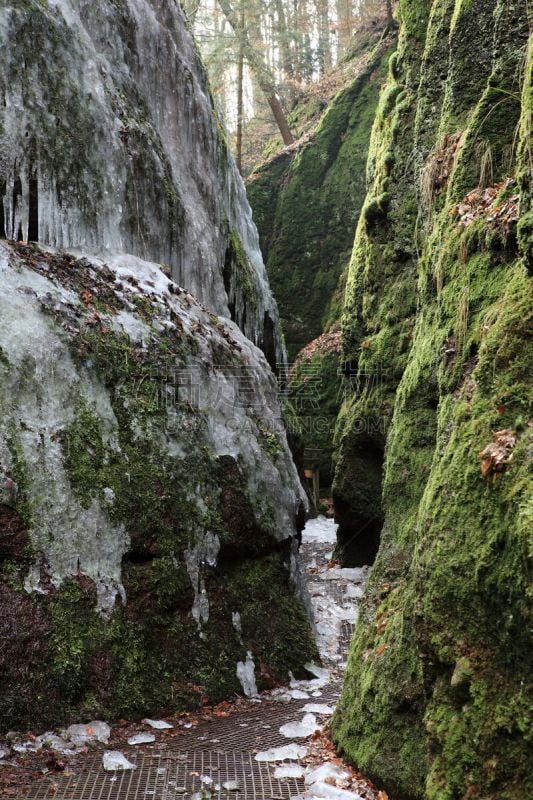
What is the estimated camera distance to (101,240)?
8078 mm

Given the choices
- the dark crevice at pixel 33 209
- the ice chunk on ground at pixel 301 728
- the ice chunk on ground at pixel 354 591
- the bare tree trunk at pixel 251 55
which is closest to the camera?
the ice chunk on ground at pixel 301 728

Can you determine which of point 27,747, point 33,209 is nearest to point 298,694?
Result: point 27,747

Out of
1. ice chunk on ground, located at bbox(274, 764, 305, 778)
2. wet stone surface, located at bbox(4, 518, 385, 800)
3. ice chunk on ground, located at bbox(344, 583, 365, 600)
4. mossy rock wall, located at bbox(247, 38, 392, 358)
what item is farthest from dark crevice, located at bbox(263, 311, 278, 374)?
ice chunk on ground, located at bbox(274, 764, 305, 778)

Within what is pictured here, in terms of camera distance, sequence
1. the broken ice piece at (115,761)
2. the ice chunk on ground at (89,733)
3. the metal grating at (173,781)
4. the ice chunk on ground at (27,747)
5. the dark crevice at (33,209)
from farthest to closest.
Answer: the dark crevice at (33,209), the ice chunk on ground at (89,733), the ice chunk on ground at (27,747), the broken ice piece at (115,761), the metal grating at (173,781)

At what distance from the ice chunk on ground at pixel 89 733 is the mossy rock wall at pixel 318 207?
16.7 meters

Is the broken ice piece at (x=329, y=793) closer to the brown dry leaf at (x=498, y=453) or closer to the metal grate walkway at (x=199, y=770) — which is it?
the metal grate walkway at (x=199, y=770)

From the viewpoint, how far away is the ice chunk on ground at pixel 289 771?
452 cm

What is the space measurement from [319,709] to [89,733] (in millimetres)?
2036

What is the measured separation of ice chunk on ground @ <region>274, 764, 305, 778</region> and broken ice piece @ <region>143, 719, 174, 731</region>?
134 cm

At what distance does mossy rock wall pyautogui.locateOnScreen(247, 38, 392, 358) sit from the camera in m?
21.9

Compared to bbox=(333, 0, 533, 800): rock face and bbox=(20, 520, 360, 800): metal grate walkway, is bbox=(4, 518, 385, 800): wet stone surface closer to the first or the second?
bbox=(20, 520, 360, 800): metal grate walkway

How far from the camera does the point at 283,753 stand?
4.93m

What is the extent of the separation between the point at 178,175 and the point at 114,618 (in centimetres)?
667

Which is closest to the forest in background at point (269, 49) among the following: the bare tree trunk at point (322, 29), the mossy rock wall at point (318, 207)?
the bare tree trunk at point (322, 29)
